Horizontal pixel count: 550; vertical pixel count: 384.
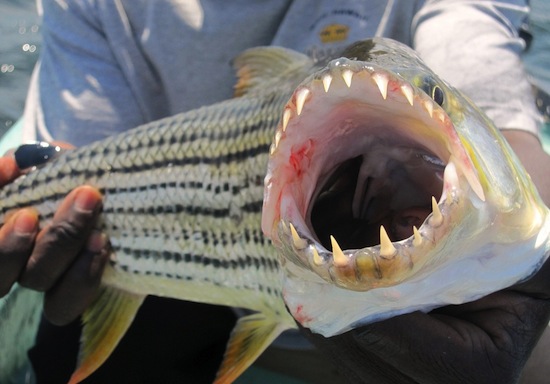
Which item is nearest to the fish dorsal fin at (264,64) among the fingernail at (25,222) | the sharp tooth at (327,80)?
the fingernail at (25,222)

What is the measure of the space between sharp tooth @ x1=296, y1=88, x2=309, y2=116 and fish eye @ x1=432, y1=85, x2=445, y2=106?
223mm

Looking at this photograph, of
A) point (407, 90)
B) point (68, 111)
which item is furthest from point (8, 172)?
point (407, 90)

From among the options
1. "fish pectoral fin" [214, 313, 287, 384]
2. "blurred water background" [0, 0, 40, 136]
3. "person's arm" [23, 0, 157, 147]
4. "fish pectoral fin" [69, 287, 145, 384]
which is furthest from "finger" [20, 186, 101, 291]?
"blurred water background" [0, 0, 40, 136]

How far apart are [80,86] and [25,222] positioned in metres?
0.80

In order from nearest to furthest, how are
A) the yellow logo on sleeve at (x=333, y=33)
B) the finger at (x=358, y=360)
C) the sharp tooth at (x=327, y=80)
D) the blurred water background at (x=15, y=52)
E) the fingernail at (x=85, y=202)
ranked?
the sharp tooth at (x=327, y=80) → the finger at (x=358, y=360) → the fingernail at (x=85, y=202) → the yellow logo on sleeve at (x=333, y=33) → the blurred water background at (x=15, y=52)

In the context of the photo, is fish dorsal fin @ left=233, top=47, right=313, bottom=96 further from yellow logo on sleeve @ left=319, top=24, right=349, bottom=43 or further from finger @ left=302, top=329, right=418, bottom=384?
finger @ left=302, top=329, right=418, bottom=384

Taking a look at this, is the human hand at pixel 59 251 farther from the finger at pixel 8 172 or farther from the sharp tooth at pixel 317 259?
the sharp tooth at pixel 317 259

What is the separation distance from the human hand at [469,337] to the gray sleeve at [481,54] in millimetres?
601

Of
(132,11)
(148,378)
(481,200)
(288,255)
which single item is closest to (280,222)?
(288,255)

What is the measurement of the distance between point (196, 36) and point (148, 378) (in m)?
1.27

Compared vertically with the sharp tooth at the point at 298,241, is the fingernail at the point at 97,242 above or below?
below

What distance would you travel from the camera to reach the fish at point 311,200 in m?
1.01

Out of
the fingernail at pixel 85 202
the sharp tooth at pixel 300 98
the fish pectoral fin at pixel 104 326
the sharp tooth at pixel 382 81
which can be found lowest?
the fish pectoral fin at pixel 104 326

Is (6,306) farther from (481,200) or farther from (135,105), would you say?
(481,200)
